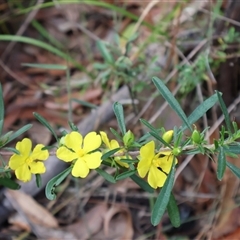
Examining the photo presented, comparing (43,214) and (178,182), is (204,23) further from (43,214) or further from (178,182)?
(43,214)

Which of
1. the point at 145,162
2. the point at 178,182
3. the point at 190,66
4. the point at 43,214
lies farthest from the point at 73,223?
the point at 145,162

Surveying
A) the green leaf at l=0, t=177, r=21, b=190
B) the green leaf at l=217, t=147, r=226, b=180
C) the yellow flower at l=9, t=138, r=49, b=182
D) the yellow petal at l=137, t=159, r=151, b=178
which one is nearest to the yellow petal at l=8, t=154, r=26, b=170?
the yellow flower at l=9, t=138, r=49, b=182

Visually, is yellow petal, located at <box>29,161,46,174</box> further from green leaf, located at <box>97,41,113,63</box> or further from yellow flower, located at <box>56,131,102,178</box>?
green leaf, located at <box>97,41,113,63</box>

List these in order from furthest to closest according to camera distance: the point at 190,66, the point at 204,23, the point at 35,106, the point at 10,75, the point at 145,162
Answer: the point at 10,75
the point at 35,106
the point at 204,23
the point at 190,66
the point at 145,162

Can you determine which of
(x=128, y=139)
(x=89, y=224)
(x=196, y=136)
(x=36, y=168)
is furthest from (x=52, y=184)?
(x=89, y=224)

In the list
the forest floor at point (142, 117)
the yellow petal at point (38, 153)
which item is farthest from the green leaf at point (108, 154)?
the forest floor at point (142, 117)

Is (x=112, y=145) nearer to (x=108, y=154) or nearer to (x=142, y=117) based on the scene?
(x=108, y=154)

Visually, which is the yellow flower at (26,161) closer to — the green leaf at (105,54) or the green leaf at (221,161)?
the green leaf at (221,161)
